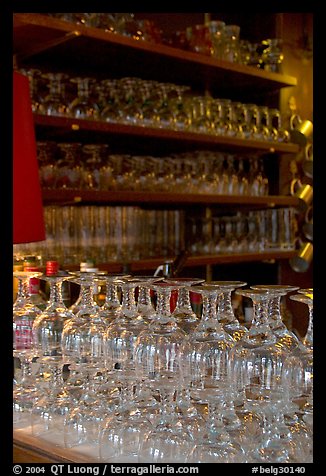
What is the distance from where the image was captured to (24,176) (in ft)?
6.96

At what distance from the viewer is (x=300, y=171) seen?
4.69m

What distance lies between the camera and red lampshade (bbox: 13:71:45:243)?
6.92ft

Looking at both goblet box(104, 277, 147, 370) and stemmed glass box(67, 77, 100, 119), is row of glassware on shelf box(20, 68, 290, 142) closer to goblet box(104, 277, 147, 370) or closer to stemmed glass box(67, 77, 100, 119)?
stemmed glass box(67, 77, 100, 119)

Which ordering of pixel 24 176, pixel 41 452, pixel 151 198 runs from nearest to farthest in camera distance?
1. pixel 41 452
2. pixel 24 176
3. pixel 151 198

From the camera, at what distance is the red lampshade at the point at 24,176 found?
83.0 inches

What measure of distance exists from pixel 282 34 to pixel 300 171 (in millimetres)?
852

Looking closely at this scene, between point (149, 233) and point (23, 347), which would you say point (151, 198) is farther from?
point (23, 347)

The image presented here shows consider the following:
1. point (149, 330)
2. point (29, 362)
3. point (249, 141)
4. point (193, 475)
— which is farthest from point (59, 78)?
point (193, 475)

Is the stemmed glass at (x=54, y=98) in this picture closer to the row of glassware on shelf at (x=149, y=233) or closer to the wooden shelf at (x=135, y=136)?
the wooden shelf at (x=135, y=136)

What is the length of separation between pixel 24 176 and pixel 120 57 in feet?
5.18

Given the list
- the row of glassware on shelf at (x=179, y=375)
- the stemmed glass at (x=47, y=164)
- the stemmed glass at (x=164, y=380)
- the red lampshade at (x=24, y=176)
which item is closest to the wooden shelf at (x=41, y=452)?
the row of glassware on shelf at (x=179, y=375)

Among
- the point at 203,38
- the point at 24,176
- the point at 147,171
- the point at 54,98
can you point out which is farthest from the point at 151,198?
the point at 24,176

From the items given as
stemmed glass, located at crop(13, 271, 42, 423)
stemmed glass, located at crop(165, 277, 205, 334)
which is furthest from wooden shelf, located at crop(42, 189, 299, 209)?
stemmed glass, located at crop(165, 277, 205, 334)

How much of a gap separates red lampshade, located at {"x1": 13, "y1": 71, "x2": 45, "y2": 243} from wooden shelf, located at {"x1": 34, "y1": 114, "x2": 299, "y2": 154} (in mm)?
762
